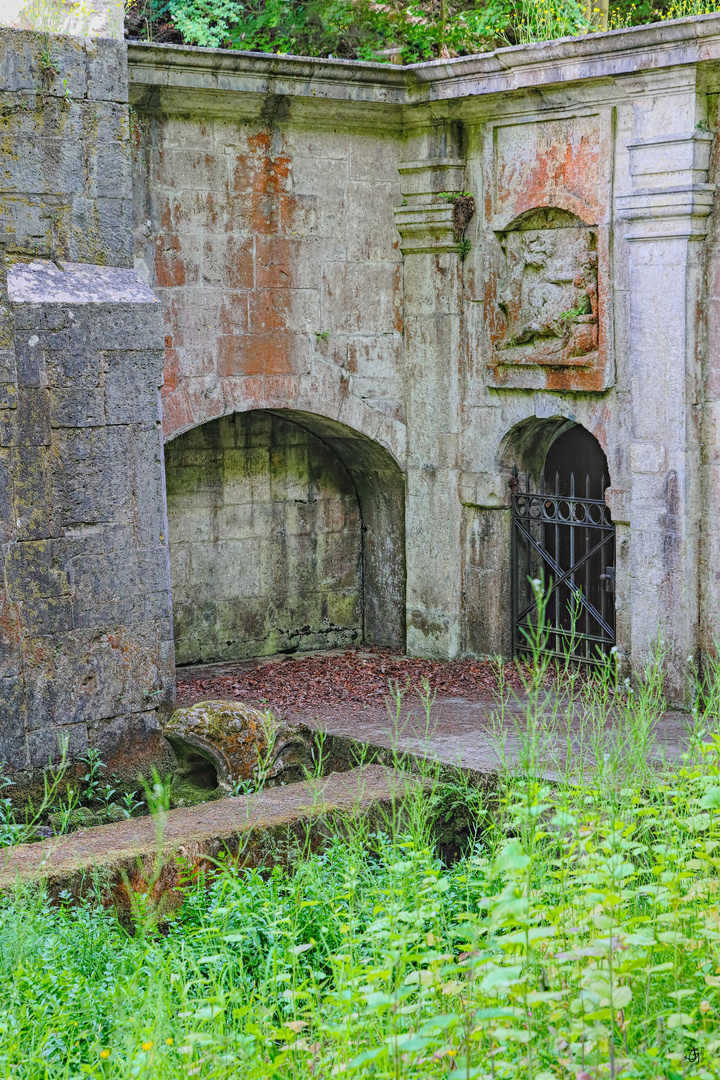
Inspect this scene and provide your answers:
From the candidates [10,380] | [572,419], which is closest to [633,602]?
[572,419]

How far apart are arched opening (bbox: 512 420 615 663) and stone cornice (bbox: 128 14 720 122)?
2413 mm

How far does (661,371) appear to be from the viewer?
8.04m

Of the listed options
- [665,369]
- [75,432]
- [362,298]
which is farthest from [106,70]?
[665,369]

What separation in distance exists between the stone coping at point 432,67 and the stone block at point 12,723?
4.10 m

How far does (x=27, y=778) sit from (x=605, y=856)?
140 inches

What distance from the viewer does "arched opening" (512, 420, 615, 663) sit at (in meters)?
9.02

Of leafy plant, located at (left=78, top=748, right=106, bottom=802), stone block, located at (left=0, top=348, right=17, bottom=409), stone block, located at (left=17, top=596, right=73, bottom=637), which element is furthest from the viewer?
leafy plant, located at (left=78, top=748, right=106, bottom=802)

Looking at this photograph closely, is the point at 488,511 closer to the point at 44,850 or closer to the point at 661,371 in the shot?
the point at 661,371

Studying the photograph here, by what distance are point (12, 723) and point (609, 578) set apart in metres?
4.29

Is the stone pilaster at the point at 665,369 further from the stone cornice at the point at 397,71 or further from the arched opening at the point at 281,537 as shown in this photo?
the arched opening at the point at 281,537

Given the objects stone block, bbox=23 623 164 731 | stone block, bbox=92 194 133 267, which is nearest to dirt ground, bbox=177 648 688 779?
stone block, bbox=23 623 164 731

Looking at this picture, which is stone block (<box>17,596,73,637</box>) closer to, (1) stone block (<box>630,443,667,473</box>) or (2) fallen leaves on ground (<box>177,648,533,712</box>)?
(2) fallen leaves on ground (<box>177,648,533,712</box>)

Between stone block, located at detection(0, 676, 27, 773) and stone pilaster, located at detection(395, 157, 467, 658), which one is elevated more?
stone pilaster, located at detection(395, 157, 467, 658)

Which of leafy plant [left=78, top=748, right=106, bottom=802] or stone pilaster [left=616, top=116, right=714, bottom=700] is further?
stone pilaster [left=616, top=116, right=714, bottom=700]
